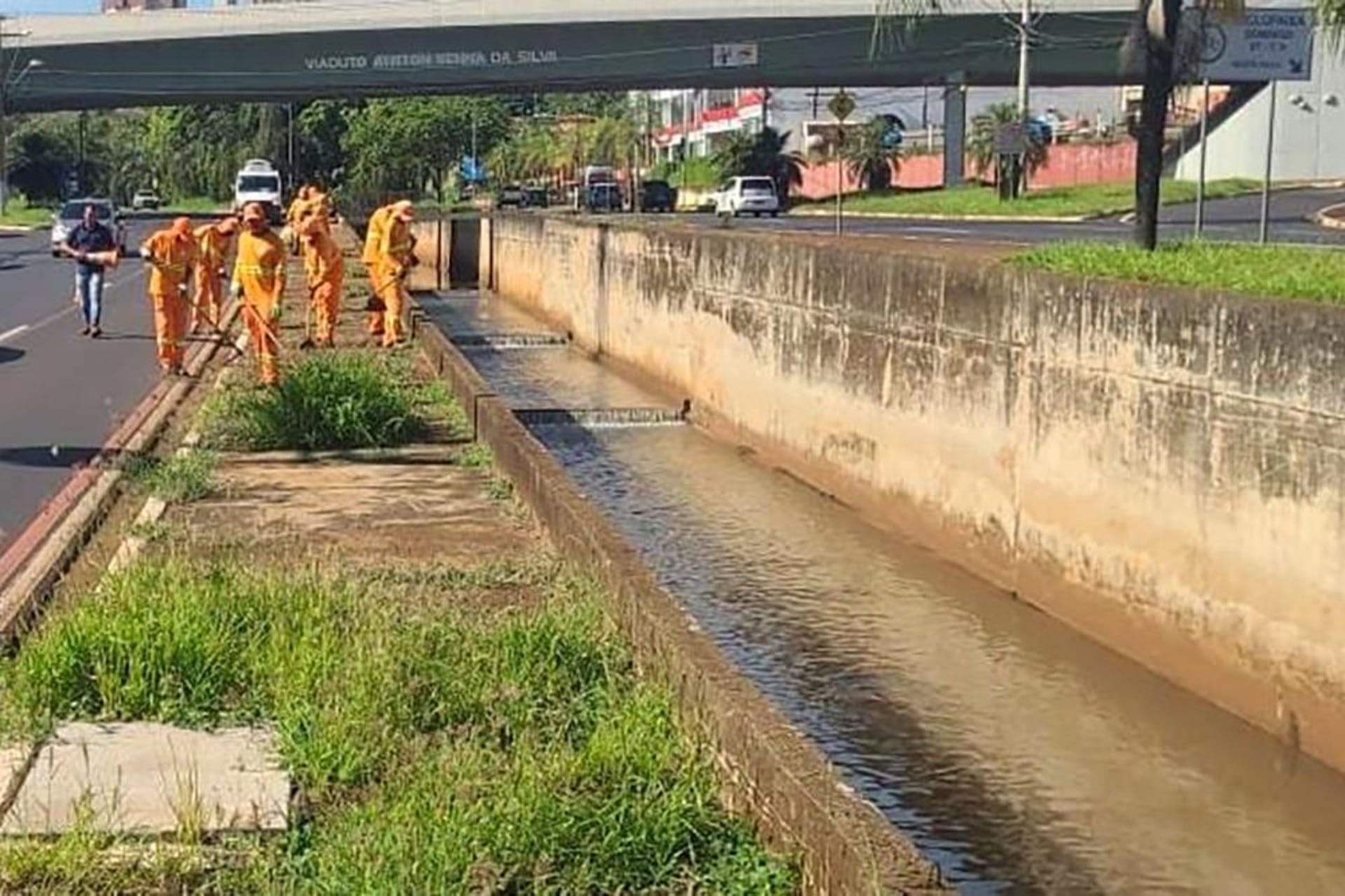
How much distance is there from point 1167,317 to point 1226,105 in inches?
2318

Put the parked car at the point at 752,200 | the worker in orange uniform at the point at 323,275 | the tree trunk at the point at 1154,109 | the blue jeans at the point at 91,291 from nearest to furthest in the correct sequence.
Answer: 1. the tree trunk at the point at 1154,109
2. the worker in orange uniform at the point at 323,275
3. the blue jeans at the point at 91,291
4. the parked car at the point at 752,200

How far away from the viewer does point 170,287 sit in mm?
19938

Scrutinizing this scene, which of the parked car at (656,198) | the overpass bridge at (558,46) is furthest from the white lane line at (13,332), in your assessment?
the parked car at (656,198)

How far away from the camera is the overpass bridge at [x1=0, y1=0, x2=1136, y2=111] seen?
6675 cm

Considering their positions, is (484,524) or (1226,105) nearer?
(484,524)

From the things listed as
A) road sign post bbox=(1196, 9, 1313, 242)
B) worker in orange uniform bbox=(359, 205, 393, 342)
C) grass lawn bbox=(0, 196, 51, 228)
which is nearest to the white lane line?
worker in orange uniform bbox=(359, 205, 393, 342)

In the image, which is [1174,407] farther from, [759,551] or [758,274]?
[758,274]

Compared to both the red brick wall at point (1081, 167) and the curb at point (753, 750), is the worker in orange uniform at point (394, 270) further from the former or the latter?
the red brick wall at point (1081, 167)

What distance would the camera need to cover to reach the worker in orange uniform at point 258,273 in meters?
17.9

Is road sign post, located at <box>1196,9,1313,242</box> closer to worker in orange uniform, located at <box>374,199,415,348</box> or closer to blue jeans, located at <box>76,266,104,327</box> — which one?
worker in orange uniform, located at <box>374,199,415,348</box>

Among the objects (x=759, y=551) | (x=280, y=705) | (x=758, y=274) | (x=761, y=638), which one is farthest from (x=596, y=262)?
(x=280, y=705)

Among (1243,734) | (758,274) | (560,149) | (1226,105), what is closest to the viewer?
(1243,734)

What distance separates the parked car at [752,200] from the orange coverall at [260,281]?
47952 millimetres

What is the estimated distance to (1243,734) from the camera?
10.2 metres
